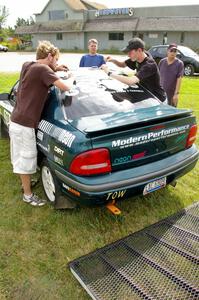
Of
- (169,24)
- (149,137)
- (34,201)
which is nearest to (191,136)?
(149,137)

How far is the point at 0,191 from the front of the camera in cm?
383

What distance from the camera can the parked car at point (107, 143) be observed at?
103 inches

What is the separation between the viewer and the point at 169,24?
3509 cm

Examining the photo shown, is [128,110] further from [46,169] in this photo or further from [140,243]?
[140,243]

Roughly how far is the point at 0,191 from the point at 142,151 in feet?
6.70

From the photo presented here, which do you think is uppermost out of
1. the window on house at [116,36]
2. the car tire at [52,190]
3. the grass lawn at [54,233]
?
the window on house at [116,36]

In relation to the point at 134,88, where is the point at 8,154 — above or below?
below

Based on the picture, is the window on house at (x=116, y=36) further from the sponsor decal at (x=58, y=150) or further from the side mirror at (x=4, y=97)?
the sponsor decal at (x=58, y=150)

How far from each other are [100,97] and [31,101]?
75 cm

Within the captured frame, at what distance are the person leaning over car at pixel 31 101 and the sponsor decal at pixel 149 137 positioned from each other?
866mm

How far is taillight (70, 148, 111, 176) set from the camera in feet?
8.48

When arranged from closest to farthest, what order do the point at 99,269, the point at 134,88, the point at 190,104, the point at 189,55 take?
the point at 99,269 < the point at 134,88 < the point at 190,104 < the point at 189,55

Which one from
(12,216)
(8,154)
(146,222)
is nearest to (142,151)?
(146,222)

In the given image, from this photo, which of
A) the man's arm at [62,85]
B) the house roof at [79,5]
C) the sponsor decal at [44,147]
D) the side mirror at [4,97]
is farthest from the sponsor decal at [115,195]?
the house roof at [79,5]
